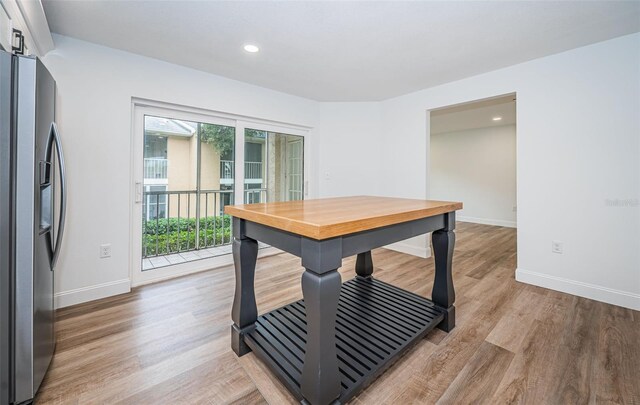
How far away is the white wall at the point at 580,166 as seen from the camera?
2248 mm

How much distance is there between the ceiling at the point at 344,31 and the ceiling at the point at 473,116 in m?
1.58

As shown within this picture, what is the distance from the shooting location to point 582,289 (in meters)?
2.47

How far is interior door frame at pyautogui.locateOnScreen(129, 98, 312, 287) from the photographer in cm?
263

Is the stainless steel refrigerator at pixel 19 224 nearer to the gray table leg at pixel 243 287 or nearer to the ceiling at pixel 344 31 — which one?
the gray table leg at pixel 243 287

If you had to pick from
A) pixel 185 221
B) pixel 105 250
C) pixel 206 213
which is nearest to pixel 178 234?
pixel 185 221

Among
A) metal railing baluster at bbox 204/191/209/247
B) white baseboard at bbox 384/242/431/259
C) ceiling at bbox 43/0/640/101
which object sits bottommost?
white baseboard at bbox 384/242/431/259

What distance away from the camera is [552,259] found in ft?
8.70

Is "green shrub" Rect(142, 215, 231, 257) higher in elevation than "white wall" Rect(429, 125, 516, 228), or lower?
lower

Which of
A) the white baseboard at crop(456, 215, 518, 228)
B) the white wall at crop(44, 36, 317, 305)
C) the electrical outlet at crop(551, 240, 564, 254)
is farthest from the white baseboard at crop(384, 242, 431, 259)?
the white wall at crop(44, 36, 317, 305)

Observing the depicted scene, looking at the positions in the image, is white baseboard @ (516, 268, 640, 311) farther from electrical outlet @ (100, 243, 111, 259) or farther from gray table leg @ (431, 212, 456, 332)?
electrical outlet @ (100, 243, 111, 259)

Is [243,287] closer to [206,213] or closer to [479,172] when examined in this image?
[206,213]

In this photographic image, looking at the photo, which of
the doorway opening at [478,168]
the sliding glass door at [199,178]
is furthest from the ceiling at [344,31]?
the doorway opening at [478,168]

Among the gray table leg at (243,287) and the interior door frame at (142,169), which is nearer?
the gray table leg at (243,287)

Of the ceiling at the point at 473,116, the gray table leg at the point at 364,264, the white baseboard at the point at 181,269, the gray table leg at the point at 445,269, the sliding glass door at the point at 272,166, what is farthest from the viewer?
the ceiling at the point at 473,116
